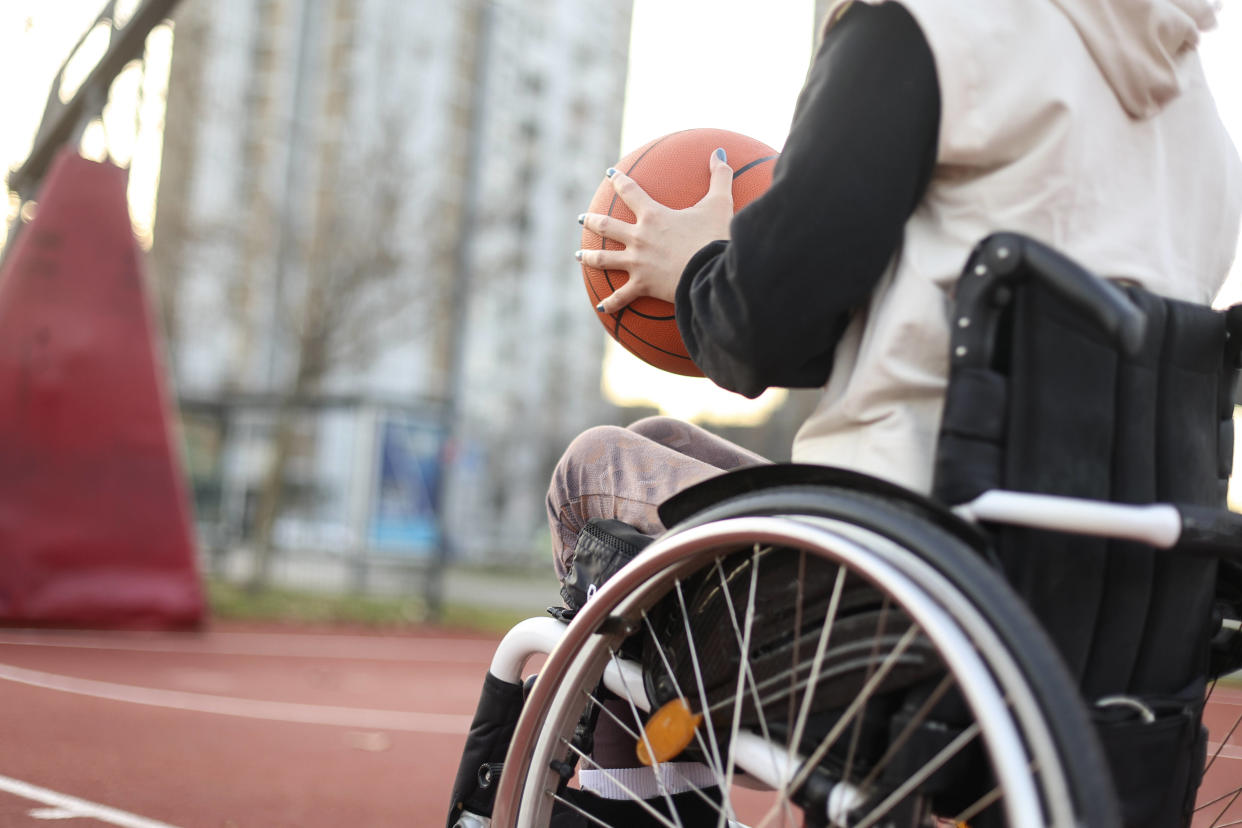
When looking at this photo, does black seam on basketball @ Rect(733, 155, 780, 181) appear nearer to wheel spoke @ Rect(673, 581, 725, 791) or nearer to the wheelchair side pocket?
wheel spoke @ Rect(673, 581, 725, 791)

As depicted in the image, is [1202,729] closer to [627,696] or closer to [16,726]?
[627,696]

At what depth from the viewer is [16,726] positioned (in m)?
4.51

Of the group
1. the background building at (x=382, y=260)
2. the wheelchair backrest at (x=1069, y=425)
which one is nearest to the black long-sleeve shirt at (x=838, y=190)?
the wheelchair backrest at (x=1069, y=425)

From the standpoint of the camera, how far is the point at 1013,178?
4.22 ft

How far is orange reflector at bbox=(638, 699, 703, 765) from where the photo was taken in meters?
1.46

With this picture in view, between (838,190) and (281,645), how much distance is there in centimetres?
847

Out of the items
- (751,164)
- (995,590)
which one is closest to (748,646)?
(995,590)

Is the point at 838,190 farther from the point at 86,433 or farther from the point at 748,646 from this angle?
the point at 86,433

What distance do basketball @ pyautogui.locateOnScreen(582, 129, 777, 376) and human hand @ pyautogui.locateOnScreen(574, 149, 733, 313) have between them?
0.06 meters

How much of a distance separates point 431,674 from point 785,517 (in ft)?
23.1

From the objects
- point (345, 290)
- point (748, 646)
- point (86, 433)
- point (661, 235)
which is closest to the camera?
point (748, 646)

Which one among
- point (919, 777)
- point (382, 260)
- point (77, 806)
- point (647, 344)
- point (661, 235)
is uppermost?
point (382, 260)

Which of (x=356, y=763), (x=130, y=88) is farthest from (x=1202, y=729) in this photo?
(x=130, y=88)

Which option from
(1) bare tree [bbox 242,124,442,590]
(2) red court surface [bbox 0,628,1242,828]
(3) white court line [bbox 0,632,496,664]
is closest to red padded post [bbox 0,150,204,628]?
(3) white court line [bbox 0,632,496,664]
